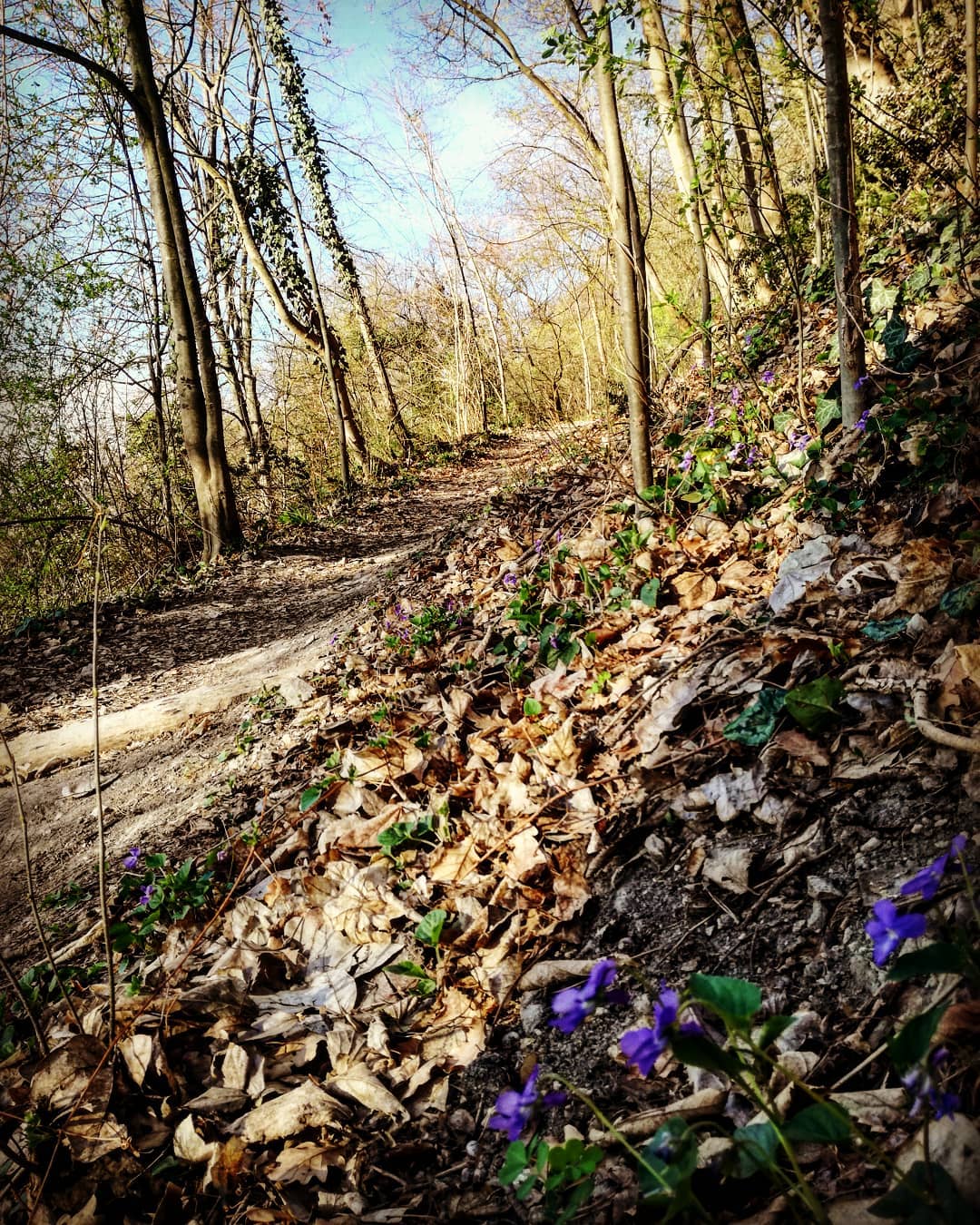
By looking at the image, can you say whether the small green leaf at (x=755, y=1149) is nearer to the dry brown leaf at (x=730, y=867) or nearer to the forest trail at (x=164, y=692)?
the dry brown leaf at (x=730, y=867)

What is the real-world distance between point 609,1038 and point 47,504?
37.0 feet

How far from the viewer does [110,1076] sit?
1706 millimetres

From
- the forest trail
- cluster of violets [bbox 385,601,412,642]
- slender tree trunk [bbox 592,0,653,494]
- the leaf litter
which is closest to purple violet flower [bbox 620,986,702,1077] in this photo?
the leaf litter

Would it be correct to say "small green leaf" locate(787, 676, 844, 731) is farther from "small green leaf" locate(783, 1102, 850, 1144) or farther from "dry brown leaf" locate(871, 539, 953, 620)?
"small green leaf" locate(783, 1102, 850, 1144)

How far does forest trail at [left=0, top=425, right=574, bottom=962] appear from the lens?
3.45 m

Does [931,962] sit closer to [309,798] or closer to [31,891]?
[31,891]

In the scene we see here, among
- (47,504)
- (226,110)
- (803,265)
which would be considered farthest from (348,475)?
(803,265)

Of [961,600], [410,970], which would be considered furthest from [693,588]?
[410,970]

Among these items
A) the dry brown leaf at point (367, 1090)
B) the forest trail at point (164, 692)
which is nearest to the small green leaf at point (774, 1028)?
the dry brown leaf at point (367, 1090)

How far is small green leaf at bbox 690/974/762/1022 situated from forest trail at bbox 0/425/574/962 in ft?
9.24

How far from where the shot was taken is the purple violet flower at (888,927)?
691mm

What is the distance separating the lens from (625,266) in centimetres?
345

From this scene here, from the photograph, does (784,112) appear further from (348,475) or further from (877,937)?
(348,475)

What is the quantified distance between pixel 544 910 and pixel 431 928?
0.34 m
